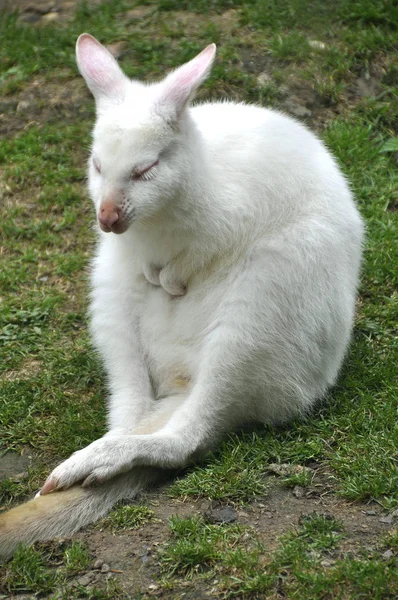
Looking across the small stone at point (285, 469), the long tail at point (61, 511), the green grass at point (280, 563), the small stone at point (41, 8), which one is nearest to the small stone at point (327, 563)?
the green grass at point (280, 563)

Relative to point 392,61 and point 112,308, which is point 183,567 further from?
point 392,61

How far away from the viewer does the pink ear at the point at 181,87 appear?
4.24 m

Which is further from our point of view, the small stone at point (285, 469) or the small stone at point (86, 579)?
the small stone at point (285, 469)

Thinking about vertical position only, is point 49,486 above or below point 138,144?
below

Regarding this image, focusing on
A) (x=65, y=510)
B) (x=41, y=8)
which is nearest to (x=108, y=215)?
(x=65, y=510)

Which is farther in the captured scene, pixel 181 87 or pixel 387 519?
pixel 181 87

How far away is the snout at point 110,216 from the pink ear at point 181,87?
49 centimetres

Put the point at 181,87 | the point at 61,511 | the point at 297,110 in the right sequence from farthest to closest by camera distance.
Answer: the point at 297,110
the point at 181,87
the point at 61,511

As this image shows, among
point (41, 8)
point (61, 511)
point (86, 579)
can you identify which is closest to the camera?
point (86, 579)

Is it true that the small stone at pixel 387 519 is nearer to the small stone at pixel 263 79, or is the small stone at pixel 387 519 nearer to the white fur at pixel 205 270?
the white fur at pixel 205 270

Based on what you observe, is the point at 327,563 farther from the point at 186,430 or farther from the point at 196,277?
the point at 196,277

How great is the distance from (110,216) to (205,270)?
695mm

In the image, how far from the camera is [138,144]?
4.14m

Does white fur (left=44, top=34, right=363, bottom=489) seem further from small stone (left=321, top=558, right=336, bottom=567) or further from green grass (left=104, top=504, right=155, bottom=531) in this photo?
small stone (left=321, top=558, right=336, bottom=567)
